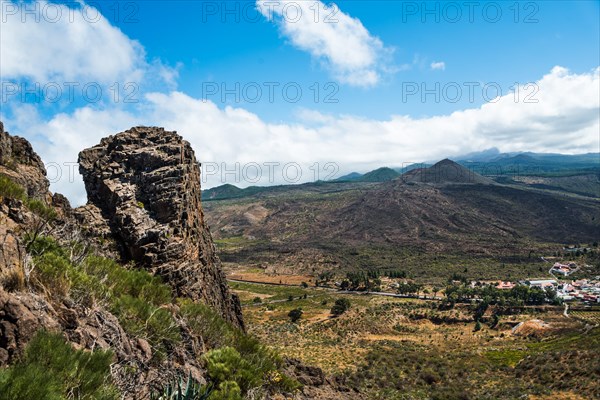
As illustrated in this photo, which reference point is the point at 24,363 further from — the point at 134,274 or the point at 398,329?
the point at 398,329

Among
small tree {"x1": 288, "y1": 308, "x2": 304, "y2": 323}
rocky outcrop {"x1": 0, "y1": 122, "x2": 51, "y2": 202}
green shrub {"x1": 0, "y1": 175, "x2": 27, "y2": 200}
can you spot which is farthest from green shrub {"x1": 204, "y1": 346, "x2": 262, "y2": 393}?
small tree {"x1": 288, "y1": 308, "x2": 304, "y2": 323}

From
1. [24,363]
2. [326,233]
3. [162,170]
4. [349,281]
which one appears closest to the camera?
[24,363]

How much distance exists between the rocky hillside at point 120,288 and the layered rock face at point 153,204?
0.15 ft

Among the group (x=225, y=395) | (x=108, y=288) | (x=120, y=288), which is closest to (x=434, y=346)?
(x=225, y=395)

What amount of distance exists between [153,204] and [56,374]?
11026 millimetres

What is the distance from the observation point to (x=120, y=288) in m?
9.13

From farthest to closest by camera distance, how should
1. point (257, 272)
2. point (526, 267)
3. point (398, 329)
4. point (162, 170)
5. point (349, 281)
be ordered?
point (257, 272) < point (526, 267) < point (349, 281) < point (398, 329) < point (162, 170)

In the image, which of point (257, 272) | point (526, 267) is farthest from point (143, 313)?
point (526, 267)

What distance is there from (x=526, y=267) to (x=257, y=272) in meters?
68.1

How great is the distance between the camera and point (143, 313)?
8.39 metres

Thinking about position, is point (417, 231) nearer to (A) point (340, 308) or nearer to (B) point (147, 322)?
(A) point (340, 308)

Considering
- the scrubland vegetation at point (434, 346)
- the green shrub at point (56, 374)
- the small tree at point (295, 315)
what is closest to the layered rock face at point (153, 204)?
the green shrub at point (56, 374)

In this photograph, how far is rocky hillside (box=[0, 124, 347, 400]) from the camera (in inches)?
189

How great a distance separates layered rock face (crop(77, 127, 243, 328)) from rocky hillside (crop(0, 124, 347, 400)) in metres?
Answer: 0.05
